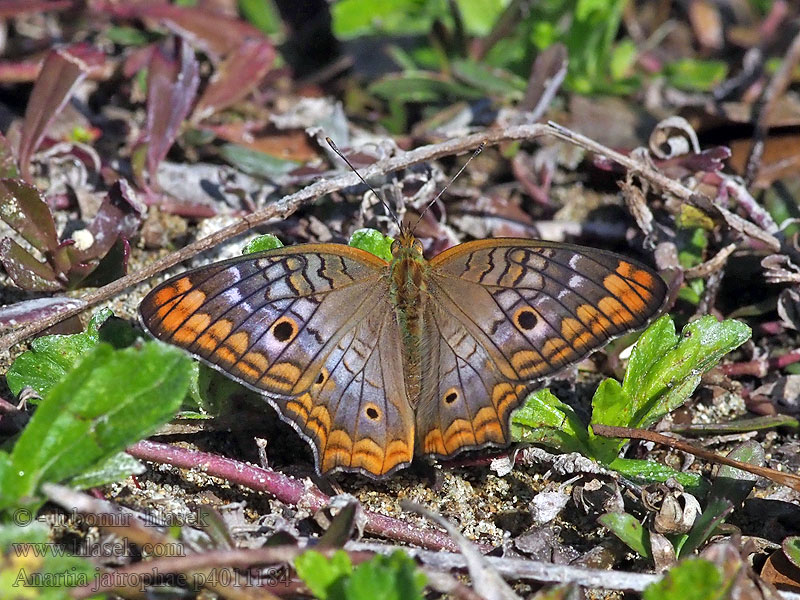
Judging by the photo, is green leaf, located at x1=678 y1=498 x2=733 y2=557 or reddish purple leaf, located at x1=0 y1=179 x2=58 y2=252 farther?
reddish purple leaf, located at x1=0 y1=179 x2=58 y2=252

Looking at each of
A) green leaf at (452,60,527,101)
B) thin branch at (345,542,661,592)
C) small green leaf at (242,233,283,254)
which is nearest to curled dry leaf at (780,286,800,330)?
thin branch at (345,542,661,592)

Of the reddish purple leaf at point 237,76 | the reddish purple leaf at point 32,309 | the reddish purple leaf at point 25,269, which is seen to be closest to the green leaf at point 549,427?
the reddish purple leaf at point 32,309

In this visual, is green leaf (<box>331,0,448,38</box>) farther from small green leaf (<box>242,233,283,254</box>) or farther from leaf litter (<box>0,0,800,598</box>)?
small green leaf (<box>242,233,283,254</box>)

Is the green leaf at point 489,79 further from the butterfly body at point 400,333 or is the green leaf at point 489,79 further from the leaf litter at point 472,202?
the butterfly body at point 400,333

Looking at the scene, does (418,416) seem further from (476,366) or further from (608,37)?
(608,37)

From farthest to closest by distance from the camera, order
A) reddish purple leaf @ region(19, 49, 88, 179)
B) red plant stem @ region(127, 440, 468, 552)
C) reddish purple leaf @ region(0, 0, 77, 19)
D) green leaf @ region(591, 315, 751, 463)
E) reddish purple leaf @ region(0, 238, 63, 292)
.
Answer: reddish purple leaf @ region(0, 0, 77, 19), reddish purple leaf @ region(19, 49, 88, 179), reddish purple leaf @ region(0, 238, 63, 292), green leaf @ region(591, 315, 751, 463), red plant stem @ region(127, 440, 468, 552)

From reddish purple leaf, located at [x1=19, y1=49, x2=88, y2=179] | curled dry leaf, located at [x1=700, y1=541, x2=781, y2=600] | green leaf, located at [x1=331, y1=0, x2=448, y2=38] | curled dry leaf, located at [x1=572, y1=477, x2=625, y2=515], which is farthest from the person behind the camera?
green leaf, located at [x1=331, y1=0, x2=448, y2=38]
